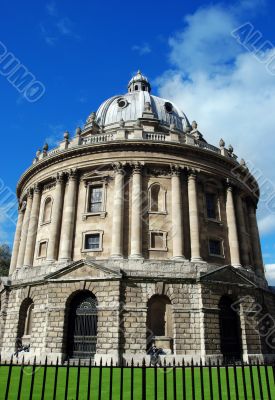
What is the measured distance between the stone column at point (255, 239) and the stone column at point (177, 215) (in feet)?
33.6

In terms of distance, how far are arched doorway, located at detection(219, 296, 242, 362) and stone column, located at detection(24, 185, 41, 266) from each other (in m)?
16.2

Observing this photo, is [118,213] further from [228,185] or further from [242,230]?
[242,230]

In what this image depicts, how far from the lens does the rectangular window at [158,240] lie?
26547mm

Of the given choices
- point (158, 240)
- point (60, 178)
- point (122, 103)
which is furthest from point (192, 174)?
point (122, 103)

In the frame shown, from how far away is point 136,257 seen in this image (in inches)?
989

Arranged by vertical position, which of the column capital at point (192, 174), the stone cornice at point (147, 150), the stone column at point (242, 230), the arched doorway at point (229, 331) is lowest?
the arched doorway at point (229, 331)

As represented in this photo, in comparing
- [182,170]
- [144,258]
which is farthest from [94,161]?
[144,258]

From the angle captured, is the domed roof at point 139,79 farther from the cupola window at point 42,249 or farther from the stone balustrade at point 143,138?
the cupola window at point 42,249

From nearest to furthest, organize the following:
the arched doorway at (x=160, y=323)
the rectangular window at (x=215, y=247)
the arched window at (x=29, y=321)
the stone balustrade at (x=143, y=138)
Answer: the arched doorway at (x=160, y=323), the arched window at (x=29, y=321), the rectangular window at (x=215, y=247), the stone balustrade at (x=143, y=138)

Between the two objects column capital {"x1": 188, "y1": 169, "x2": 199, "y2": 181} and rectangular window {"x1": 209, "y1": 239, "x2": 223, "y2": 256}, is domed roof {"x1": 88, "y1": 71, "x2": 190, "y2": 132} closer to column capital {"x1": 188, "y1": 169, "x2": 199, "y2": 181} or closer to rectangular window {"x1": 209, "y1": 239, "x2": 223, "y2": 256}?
column capital {"x1": 188, "y1": 169, "x2": 199, "y2": 181}

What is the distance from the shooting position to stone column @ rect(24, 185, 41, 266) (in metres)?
29.9

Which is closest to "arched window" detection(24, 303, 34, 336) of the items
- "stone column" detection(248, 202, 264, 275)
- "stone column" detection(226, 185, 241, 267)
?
"stone column" detection(226, 185, 241, 267)

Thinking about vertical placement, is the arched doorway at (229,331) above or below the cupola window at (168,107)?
below

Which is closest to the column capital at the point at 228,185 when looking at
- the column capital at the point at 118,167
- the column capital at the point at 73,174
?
the column capital at the point at 118,167
